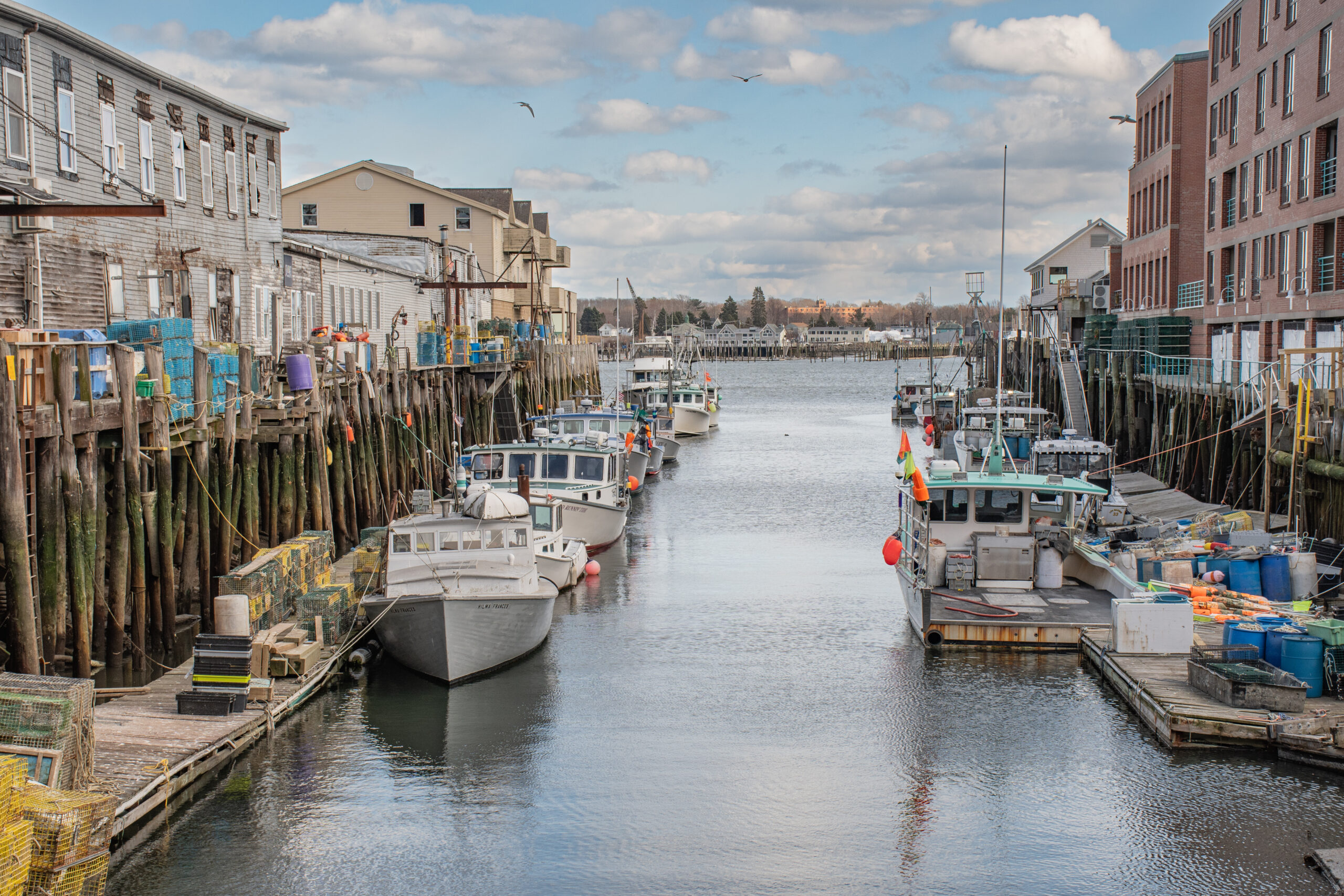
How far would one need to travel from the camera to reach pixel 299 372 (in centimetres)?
2552

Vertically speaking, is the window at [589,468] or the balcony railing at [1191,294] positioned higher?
the balcony railing at [1191,294]

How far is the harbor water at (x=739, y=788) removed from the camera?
13234 millimetres

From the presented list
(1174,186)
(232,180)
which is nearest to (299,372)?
(232,180)

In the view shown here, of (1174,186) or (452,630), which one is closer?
(452,630)

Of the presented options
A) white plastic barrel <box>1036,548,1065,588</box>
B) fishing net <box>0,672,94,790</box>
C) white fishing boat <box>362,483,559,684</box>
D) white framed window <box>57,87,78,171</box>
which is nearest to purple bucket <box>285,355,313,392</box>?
white framed window <box>57,87,78,171</box>

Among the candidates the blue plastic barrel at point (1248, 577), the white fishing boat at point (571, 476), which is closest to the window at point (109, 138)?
the white fishing boat at point (571, 476)

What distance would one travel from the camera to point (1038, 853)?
1379cm

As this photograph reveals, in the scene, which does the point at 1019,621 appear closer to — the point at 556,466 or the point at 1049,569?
the point at 1049,569

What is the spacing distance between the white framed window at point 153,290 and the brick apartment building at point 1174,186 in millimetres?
37850

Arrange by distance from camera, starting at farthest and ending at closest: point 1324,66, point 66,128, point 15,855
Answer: point 1324,66 < point 66,128 < point 15,855

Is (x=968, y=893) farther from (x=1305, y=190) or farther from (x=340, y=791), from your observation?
(x=1305, y=190)

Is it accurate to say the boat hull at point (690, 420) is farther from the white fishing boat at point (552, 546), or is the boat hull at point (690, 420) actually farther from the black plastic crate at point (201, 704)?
the black plastic crate at point (201, 704)

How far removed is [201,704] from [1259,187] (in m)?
37.9

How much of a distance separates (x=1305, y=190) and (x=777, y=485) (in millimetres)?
21505
